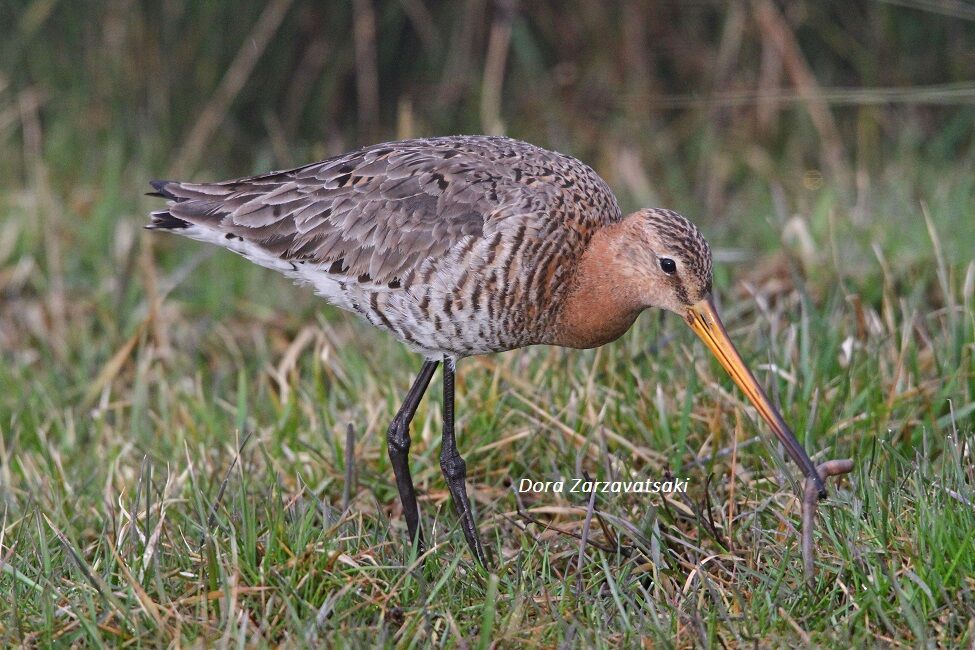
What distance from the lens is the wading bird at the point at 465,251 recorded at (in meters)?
4.29

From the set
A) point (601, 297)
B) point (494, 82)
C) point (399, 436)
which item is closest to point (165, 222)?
point (399, 436)

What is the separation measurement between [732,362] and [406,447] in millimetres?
1183

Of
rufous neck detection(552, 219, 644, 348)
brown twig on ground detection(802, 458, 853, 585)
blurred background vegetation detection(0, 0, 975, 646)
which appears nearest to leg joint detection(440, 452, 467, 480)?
blurred background vegetation detection(0, 0, 975, 646)

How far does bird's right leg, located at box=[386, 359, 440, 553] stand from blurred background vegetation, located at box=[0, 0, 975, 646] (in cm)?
10

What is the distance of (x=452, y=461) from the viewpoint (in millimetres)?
4523

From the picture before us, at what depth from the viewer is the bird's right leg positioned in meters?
4.48

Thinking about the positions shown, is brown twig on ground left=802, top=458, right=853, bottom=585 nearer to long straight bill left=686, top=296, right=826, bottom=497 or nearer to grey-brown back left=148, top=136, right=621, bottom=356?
long straight bill left=686, top=296, right=826, bottom=497

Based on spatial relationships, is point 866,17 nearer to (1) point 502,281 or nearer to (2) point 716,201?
(2) point 716,201

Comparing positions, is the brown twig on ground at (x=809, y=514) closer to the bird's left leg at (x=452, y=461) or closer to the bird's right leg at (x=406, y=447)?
the bird's left leg at (x=452, y=461)

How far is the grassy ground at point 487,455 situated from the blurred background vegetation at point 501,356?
20 millimetres

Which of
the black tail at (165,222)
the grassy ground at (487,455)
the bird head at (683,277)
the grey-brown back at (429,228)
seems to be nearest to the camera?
the grassy ground at (487,455)

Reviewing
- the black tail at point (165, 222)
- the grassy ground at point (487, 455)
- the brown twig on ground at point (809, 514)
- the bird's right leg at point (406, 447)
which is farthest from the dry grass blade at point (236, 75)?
the brown twig on ground at point (809, 514)

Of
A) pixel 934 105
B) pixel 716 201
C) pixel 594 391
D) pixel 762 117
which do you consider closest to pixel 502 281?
pixel 594 391

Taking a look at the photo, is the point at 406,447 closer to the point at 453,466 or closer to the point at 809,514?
the point at 453,466
